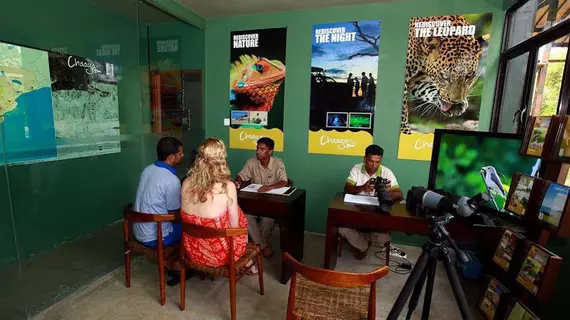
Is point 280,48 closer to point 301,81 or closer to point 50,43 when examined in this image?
point 301,81

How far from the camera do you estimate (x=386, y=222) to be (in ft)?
6.45

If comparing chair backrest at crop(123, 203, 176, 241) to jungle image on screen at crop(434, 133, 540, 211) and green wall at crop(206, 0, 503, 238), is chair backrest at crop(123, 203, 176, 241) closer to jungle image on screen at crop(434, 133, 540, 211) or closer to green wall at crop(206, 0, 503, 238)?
green wall at crop(206, 0, 503, 238)

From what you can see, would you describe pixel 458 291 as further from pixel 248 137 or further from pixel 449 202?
pixel 248 137

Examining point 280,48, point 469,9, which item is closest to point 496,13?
point 469,9

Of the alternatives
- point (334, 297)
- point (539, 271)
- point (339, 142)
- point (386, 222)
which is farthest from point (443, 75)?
point (334, 297)

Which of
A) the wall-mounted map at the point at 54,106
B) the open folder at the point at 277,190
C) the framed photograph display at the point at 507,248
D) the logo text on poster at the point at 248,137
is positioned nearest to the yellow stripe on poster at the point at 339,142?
the logo text on poster at the point at 248,137

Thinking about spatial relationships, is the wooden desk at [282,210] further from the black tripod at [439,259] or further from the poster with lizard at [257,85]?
the poster with lizard at [257,85]

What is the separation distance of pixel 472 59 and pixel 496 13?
1.49 ft

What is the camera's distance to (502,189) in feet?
5.98

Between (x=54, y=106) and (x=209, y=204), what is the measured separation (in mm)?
1389

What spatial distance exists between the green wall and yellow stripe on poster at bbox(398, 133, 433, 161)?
0.07 meters

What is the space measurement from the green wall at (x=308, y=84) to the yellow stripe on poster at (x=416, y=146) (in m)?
0.07

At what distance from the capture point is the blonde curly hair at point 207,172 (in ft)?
5.85

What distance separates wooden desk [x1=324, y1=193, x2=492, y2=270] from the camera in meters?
1.87
